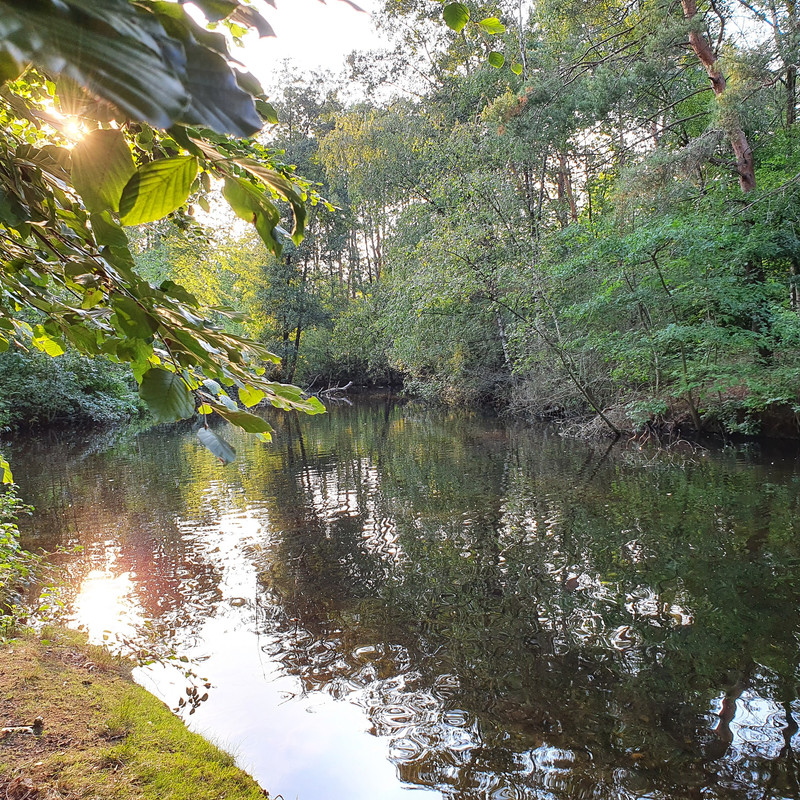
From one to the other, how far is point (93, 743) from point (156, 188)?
10.5 ft

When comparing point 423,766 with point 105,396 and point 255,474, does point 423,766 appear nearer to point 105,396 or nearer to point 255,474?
point 255,474

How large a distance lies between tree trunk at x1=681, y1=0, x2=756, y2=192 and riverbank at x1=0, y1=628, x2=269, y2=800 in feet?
42.7

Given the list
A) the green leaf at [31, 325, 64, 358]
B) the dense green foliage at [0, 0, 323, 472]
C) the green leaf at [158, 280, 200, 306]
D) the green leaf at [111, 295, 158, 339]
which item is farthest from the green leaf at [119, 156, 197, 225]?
the green leaf at [31, 325, 64, 358]

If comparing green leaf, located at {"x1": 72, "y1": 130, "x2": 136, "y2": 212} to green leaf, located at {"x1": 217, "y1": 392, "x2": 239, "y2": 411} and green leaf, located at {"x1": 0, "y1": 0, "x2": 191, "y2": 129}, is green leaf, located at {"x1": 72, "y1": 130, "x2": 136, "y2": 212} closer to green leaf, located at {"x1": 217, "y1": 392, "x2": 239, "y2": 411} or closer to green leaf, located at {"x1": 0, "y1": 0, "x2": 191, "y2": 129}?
green leaf, located at {"x1": 0, "y1": 0, "x2": 191, "y2": 129}

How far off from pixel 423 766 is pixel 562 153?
1995cm

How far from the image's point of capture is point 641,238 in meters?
10.3

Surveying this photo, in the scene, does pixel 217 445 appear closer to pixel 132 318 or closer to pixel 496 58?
pixel 132 318

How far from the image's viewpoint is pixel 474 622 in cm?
473

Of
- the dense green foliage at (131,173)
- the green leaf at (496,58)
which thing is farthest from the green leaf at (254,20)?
the green leaf at (496,58)

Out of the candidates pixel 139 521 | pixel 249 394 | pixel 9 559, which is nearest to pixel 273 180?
pixel 249 394

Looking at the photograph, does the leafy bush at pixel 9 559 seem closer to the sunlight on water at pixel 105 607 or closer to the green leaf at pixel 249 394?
the sunlight on water at pixel 105 607

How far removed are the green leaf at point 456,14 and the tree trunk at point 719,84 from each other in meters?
12.2

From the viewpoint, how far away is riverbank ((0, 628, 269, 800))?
7.79 ft

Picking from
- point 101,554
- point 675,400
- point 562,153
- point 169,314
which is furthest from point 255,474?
point 562,153
